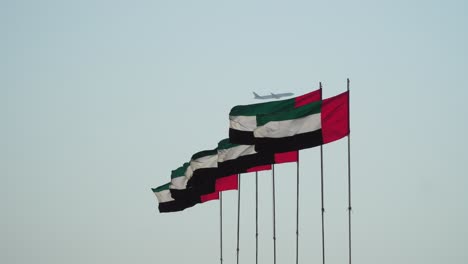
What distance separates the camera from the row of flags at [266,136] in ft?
182

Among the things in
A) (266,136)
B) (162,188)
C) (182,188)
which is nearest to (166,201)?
(162,188)

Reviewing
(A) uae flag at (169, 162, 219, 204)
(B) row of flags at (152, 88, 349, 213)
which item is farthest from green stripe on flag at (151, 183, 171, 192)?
(B) row of flags at (152, 88, 349, 213)

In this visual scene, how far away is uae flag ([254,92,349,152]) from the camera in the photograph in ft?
181

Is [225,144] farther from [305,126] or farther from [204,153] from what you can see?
[305,126]

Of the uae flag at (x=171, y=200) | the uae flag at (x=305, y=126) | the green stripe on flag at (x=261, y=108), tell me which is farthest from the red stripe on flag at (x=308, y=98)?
the uae flag at (x=171, y=200)

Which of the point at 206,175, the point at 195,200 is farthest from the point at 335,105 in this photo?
the point at 195,200

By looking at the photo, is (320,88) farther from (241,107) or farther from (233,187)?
(233,187)

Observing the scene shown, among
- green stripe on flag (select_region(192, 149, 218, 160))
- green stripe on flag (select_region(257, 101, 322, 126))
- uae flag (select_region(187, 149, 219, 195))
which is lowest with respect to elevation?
uae flag (select_region(187, 149, 219, 195))

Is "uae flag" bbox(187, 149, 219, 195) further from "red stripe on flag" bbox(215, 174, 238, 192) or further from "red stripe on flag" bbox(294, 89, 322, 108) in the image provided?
"red stripe on flag" bbox(294, 89, 322, 108)

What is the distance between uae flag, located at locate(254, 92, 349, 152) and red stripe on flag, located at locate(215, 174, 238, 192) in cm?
2434

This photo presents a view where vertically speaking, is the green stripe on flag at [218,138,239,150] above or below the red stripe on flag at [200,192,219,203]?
above

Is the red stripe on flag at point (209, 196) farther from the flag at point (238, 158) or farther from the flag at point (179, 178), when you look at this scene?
the flag at point (238, 158)

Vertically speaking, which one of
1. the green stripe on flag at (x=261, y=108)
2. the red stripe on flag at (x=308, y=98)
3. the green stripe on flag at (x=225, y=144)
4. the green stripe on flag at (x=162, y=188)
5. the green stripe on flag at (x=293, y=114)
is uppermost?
the red stripe on flag at (x=308, y=98)

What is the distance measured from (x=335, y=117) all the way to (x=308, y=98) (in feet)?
18.8
